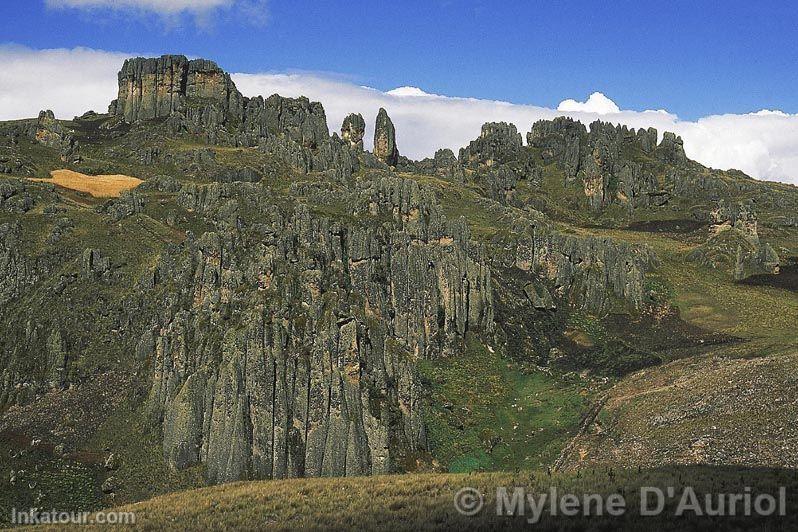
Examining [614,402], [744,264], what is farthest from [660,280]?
[614,402]

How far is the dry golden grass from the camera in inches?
5689

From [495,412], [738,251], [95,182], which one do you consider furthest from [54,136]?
[738,251]

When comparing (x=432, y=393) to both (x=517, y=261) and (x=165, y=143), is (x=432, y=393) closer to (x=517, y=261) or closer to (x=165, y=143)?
(x=517, y=261)

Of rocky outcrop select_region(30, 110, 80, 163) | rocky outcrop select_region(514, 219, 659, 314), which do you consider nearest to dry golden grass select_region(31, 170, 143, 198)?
rocky outcrop select_region(30, 110, 80, 163)

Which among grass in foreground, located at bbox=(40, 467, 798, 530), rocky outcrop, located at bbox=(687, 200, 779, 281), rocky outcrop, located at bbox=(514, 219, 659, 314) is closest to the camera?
grass in foreground, located at bbox=(40, 467, 798, 530)

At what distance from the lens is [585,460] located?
Answer: 2181 inches

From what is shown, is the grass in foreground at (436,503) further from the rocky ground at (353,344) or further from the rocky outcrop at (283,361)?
the rocky outcrop at (283,361)

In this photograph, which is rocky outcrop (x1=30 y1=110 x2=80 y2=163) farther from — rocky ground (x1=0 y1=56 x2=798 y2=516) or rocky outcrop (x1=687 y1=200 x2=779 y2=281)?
rocky outcrop (x1=687 y1=200 x2=779 y2=281)

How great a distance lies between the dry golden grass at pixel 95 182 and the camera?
144500 mm

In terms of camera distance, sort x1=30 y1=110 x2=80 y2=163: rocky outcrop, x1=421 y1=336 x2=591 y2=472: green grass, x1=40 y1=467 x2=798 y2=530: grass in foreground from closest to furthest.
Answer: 1. x1=40 y1=467 x2=798 y2=530: grass in foreground
2. x1=421 y1=336 x2=591 y2=472: green grass
3. x1=30 y1=110 x2=80 y2=163: rocky outcrop

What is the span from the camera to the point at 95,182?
152 m

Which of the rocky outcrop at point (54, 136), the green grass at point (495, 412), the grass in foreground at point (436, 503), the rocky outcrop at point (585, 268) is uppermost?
the rocky outcrop at point (54, 136)

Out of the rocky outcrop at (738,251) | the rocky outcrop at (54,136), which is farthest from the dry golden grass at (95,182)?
the rocky outcrop at (738,251)

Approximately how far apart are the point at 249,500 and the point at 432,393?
1720 inches
